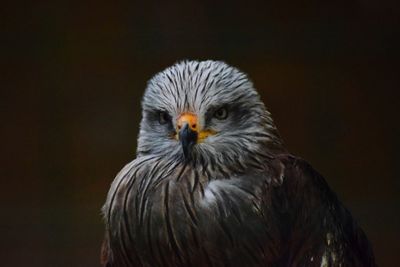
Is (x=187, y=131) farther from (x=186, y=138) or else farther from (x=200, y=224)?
(x=200, y=224)

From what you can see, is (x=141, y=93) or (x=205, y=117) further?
(x=141, y=93)

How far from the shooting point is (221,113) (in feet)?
4.51

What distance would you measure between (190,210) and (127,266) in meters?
0.13

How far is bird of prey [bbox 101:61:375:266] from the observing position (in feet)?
4.31

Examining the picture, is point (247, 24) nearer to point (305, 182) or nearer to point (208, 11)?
point (208, 11)

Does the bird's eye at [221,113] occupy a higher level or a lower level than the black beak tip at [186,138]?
higher

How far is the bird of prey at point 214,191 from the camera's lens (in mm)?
1313

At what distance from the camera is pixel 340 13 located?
181 centimetres

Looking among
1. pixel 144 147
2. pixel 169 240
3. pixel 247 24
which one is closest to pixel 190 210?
pixel 169 240

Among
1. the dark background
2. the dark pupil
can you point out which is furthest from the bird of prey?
the dark background

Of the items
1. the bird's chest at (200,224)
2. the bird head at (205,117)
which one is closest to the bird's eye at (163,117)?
the bird head at (205,117)

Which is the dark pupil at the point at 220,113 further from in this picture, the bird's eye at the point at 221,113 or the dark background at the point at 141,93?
the dark background at the point at 141,93

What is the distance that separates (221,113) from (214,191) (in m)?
0.12

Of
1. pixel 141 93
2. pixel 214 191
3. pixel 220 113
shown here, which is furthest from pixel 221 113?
pixel 141 93
